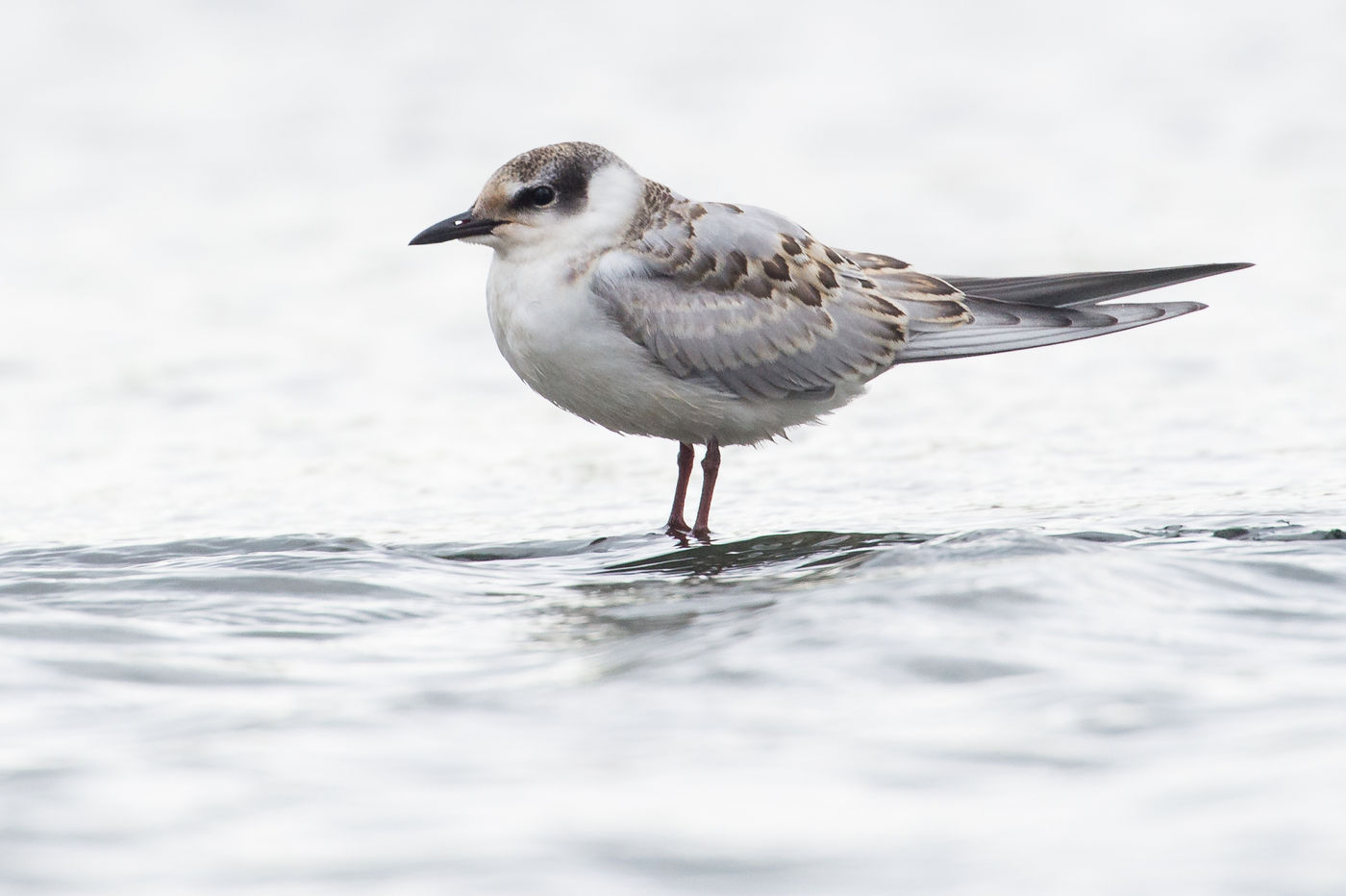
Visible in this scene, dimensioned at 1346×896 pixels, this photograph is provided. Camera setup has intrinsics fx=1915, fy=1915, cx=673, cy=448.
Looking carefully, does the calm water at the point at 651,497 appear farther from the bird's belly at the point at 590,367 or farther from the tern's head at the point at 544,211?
the tern's head at the point at 544,211

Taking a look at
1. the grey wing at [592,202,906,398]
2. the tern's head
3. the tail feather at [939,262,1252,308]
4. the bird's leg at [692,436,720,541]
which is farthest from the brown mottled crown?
the tail feather at [939,262,1252,308]

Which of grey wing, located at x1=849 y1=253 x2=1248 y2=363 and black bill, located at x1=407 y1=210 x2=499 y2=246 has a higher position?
black bill, located at x1=407 y1=210 x2=499 y2=246

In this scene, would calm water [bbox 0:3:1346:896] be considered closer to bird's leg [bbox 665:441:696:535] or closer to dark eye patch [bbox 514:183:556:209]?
bird's leg [bbox 665:441:696:535]

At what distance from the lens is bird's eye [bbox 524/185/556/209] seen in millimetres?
6250

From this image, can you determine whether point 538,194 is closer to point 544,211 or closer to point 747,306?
point 544,211

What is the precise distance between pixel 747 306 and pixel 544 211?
79cm

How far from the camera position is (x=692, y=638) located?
474 cm

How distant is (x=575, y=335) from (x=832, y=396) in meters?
1.16

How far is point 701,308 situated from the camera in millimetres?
6387

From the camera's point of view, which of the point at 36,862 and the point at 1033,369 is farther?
the point at 1033,369

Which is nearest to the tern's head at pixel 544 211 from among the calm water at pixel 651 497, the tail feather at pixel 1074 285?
the calm water at pixel 651 497

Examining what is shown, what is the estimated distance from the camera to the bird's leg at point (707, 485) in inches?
256

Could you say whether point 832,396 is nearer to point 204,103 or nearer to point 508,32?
point 204,103

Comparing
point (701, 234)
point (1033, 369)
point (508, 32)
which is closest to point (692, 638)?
point (701, 234)
